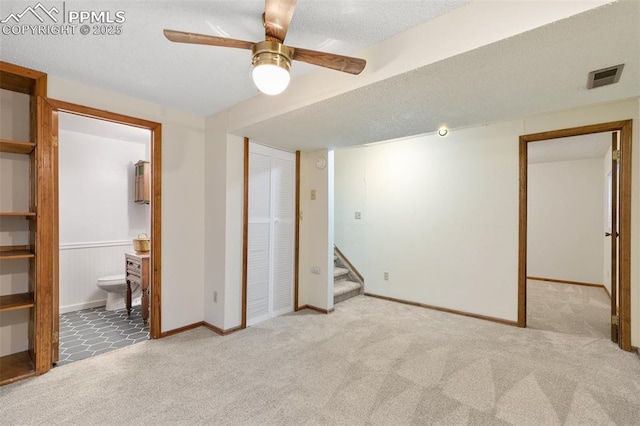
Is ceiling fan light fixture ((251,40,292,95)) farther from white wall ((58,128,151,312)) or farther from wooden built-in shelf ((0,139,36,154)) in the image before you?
white wall ((58,128,151,312))

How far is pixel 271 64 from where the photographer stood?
132 cm

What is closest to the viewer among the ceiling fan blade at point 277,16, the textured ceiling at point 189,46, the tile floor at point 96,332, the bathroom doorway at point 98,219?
the ceiling fan blade at point 277,16

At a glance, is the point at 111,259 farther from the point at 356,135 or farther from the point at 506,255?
the point at 506,255

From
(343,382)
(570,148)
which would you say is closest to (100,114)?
(343,382)

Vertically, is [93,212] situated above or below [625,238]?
above

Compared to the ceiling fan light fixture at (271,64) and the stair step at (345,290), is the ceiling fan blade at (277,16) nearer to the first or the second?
the ceiling fan light fixture at (271,64)

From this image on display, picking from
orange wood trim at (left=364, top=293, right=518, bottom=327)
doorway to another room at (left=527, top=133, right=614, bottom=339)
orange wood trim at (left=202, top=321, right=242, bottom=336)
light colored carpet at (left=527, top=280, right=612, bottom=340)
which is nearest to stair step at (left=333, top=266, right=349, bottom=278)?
orange wood trim at (left=364, top=293, right=518, bottom=327)

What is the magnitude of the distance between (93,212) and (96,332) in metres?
1.76

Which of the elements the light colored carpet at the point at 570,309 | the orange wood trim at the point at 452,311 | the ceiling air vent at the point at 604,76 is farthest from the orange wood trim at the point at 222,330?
the ceiling air vent at the point at 604,76

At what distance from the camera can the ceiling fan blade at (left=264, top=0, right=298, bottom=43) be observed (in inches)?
46.6

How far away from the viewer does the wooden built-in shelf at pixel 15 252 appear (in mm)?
2053

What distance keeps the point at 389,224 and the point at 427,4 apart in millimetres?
3172

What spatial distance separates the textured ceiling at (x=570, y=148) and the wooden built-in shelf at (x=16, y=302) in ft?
19.7

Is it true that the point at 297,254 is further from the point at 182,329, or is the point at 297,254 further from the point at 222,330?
the point at 182,329
